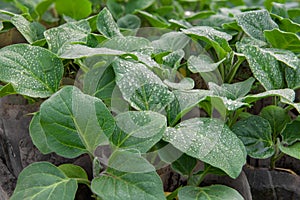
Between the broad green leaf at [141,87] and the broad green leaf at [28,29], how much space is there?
0.24 meters

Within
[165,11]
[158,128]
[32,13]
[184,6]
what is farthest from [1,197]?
[184,6]

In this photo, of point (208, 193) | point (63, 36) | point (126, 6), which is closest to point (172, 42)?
point (63, 36)

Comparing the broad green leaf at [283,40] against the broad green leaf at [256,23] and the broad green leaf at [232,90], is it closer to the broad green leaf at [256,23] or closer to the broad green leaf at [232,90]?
the broad green leaf at [256,23]

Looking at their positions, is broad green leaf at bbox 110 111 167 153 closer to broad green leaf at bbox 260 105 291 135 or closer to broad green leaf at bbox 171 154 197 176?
broad green leaf at bbox 171 154 197 176

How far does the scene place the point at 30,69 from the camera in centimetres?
67

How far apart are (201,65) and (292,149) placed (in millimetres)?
197

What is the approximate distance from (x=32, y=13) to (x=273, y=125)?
65cm

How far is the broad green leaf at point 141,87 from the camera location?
2.10 ft

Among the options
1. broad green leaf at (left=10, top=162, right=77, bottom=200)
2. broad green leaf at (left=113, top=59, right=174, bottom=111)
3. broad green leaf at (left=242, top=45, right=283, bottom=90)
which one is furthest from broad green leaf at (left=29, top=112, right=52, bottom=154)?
broad green leaf at (left=242, top=45, right=283, bottom=90)

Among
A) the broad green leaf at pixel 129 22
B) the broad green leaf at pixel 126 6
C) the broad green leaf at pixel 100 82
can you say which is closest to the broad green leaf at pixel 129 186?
the broad green leaf at pixel 100 82

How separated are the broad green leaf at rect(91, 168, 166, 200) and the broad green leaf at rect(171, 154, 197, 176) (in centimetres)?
10

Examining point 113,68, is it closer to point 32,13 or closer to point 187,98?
point 187,98

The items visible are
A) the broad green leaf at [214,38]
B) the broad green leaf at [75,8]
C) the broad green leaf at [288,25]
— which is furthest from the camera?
the broad green leaf at [75,8]

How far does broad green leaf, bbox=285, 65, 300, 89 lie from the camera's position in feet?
2.57
